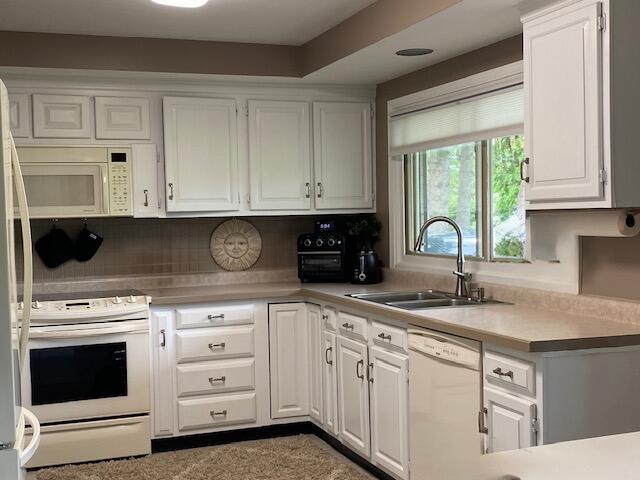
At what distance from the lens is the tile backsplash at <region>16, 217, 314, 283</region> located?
4.70 metres

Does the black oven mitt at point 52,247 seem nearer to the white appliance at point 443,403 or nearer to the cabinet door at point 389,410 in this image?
the cabinet door at point 389,410

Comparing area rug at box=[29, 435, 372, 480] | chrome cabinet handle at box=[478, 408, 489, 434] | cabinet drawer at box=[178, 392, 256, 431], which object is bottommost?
area rug at box=[29, 435, 372, 480]

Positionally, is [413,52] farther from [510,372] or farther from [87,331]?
[87,331]

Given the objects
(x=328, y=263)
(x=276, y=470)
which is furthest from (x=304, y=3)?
(x=276, y=470)

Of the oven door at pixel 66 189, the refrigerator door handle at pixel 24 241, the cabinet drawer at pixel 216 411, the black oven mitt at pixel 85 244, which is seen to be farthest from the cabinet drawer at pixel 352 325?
the refrigerator door handle at pixel 24 241

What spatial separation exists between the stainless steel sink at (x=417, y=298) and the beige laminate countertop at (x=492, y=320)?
0.44 ft

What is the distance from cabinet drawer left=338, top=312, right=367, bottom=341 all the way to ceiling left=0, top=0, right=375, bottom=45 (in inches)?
60.0

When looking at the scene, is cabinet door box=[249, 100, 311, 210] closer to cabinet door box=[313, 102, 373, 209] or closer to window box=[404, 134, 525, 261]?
cabinet door box=[313, 102, 373, 209]

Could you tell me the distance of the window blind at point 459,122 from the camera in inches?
141

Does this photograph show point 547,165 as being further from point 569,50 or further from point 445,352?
point 445,352

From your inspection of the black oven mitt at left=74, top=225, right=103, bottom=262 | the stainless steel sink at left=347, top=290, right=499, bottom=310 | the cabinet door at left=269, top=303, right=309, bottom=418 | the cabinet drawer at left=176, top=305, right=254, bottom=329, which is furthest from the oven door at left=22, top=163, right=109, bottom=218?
the stainless steel sink at left=347, top=290, right=499, bottom=310

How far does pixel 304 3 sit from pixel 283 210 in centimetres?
149

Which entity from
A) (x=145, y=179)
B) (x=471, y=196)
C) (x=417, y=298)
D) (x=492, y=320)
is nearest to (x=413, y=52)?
(x=471, y=196)

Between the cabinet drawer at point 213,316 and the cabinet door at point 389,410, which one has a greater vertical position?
the cabinet drawer at point 213,316
